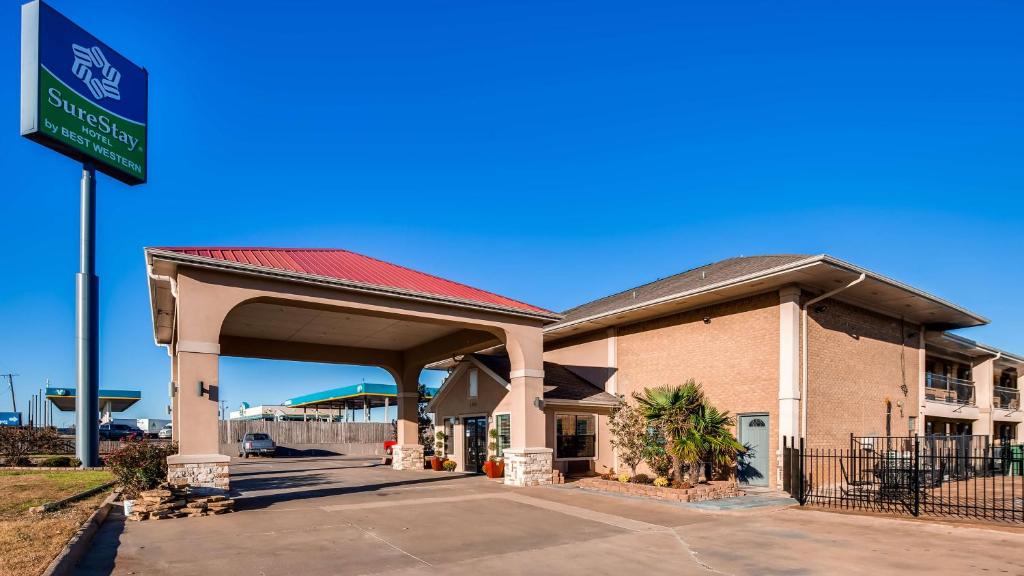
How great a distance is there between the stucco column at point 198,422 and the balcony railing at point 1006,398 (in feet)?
115

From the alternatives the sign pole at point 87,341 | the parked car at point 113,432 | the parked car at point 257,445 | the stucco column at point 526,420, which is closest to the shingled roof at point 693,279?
the stucco column at point 526,420

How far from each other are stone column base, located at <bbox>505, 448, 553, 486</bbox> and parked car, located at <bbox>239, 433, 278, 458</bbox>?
25.9 m

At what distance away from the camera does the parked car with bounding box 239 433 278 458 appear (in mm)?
39906

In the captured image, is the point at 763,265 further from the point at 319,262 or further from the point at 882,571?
the point at 319,262

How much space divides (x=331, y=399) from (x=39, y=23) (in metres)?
29.4

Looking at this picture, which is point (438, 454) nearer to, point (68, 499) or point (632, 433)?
point (632, 433)

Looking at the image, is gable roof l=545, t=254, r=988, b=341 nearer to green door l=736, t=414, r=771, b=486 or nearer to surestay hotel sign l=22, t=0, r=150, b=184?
green door l=736, t=414, r=771, b=486

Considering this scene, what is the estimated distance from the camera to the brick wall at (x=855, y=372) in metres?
17.7

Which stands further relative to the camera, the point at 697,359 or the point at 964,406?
the point at 964,406

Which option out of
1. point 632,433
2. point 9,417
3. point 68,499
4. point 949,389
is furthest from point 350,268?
point 9,417

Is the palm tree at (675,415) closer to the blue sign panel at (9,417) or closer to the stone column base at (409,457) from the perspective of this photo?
the stone column base at (409,457)

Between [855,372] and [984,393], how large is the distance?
15762 mm

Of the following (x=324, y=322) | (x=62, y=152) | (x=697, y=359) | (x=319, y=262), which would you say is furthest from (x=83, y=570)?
(x=62, y=152)

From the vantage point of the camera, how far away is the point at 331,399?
46.3m
